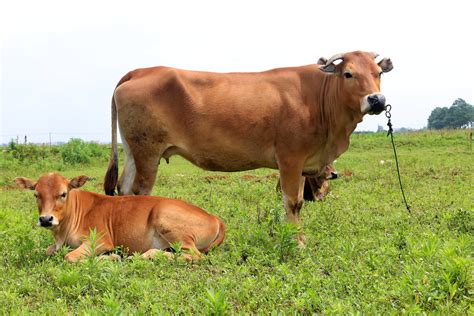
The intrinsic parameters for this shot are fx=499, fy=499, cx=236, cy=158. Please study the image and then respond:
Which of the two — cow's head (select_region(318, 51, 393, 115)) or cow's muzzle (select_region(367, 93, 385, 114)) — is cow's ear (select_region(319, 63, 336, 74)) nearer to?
cow's head (select_region(318, 51, 393, 115))

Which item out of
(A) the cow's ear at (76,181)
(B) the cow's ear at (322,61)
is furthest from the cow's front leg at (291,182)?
(A) the cow's ear at (76,181)

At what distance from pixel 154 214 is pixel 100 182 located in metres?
9.58

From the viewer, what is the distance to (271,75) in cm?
692

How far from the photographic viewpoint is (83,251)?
5.46 m

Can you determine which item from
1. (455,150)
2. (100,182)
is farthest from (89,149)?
(455,150)

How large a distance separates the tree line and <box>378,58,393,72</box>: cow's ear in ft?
378

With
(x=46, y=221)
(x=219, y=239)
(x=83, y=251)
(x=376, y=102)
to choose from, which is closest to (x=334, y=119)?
(x=376, y=102)

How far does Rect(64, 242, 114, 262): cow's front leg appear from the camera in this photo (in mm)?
5270

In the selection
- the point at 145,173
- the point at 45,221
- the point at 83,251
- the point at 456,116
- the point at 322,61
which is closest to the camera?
the point at 45,221

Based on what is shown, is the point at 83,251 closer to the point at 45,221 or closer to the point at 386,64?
the point at 45,221

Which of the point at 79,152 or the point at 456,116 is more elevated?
the point at 456,116

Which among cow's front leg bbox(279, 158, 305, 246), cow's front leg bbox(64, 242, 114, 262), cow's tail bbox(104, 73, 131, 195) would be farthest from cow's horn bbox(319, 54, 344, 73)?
cow's front leg bbox(64, 242, 114, 262)

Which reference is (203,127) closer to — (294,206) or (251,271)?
(294,206)

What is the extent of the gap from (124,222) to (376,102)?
328 cm
